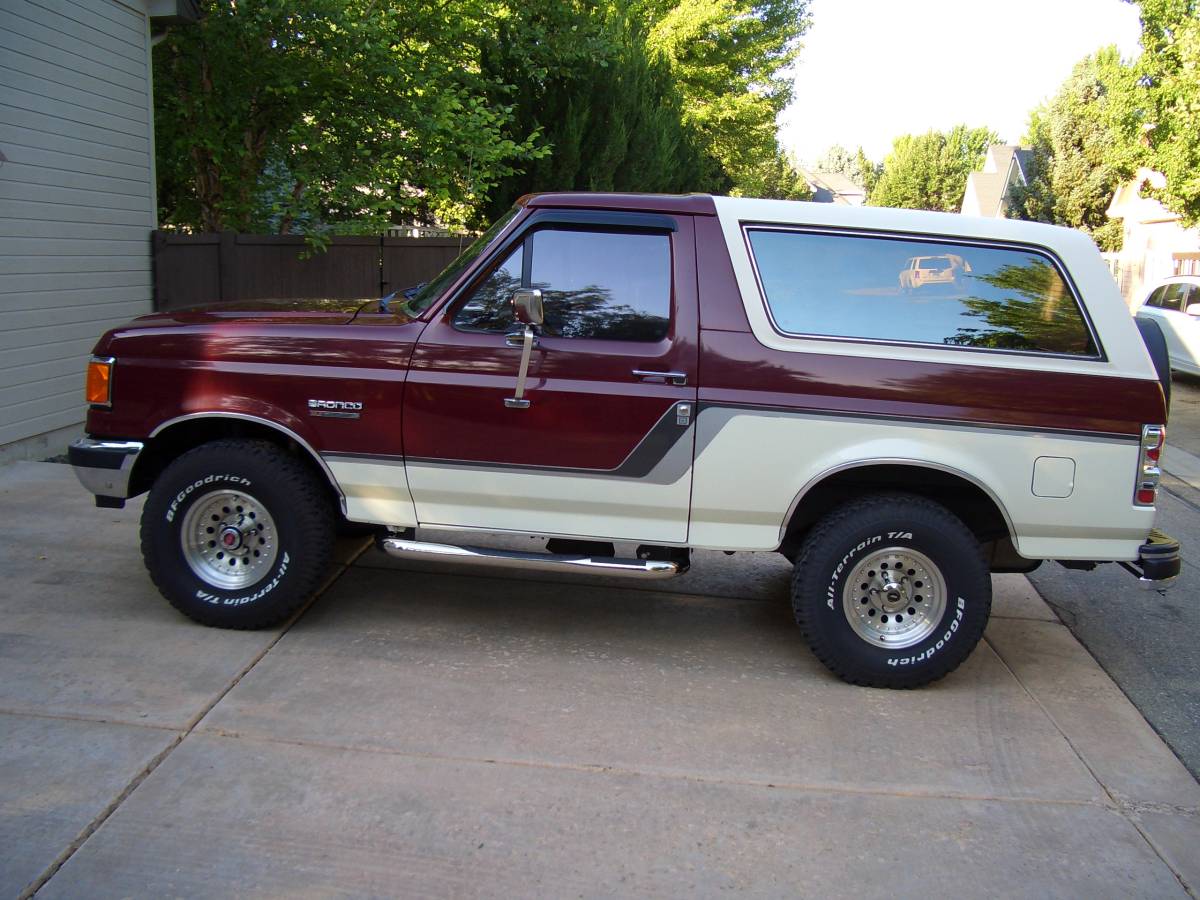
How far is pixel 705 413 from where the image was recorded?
4.60 m

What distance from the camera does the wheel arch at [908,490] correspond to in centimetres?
455

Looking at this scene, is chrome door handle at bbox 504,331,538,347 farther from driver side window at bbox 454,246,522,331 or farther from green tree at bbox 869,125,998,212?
green tree at bbox 869,125,998,212

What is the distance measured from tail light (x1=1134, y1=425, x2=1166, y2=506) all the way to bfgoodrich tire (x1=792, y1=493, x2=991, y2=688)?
719 millimetres

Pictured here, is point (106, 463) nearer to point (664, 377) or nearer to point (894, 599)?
point (664, 377)

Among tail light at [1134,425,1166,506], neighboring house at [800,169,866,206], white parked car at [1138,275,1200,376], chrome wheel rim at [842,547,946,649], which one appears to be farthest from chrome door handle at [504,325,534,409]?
neighboring house at [800,169,866,206]

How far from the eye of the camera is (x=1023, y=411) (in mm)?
4500

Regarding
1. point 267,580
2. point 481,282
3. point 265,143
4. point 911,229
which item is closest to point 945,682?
point 911,229

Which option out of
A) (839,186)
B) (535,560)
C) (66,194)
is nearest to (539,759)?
(535,560)

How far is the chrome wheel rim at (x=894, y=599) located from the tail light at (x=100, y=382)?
138 inches

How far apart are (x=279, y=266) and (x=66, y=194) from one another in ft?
9.17

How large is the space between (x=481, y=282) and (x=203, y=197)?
29.0 feet

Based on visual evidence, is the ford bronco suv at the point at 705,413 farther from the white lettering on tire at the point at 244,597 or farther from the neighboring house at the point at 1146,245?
the neighboring house at the point at 1146,245

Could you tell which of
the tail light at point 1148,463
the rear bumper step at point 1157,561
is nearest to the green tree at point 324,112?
the tail light at point 1148,463

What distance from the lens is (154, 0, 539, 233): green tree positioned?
34.0 feet
